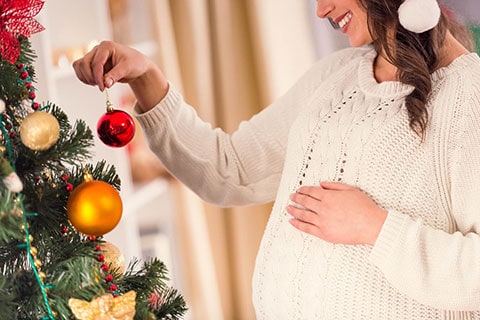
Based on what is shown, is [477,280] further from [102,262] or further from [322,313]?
[102,262]

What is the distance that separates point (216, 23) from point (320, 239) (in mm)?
1494

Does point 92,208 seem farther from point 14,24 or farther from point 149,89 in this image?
point 149,89

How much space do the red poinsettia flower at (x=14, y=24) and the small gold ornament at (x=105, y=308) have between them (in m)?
0.30

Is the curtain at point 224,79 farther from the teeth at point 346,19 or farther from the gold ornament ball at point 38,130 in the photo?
the gold ornament ball at point 38,130

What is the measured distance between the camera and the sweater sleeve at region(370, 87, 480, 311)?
1.08 m

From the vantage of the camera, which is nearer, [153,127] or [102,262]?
[102,262]

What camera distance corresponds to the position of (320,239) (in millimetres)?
1221

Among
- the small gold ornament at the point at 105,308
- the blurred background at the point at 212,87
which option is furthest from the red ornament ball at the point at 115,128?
the blurred background at the point at 212,87

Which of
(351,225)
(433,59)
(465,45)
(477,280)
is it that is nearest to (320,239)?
(351,225)

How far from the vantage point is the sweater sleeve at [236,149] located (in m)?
1.44

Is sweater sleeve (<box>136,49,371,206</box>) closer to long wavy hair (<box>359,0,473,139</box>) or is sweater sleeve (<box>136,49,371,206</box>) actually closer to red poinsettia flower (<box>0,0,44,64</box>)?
long wavy hair (<box>359,0,473,139</box>)

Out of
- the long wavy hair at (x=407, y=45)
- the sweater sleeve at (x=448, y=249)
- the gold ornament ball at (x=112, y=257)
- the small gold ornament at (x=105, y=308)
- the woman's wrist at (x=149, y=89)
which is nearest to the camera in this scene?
the small gold ornament at (x=105, y=308)

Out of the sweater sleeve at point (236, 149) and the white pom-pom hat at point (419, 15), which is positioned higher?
the white pom-pom hat at point (419, 15)

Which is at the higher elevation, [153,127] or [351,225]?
[153,127]
